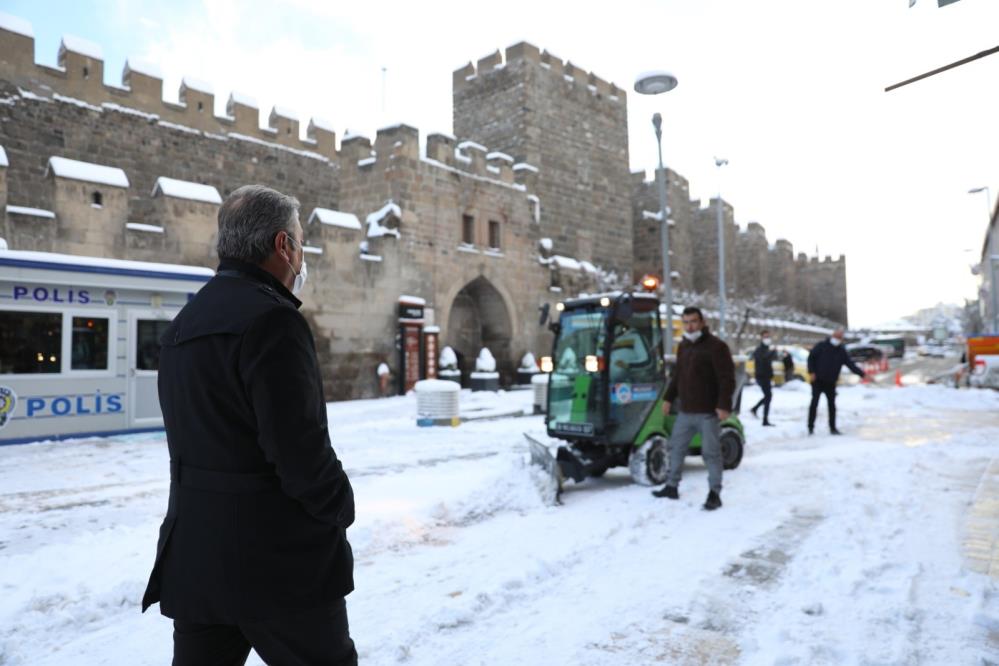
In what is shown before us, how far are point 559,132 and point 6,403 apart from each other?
23.1 metres

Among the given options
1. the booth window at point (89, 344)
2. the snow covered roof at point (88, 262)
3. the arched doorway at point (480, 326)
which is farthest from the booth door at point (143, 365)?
the arched doorway at point (480, 326)

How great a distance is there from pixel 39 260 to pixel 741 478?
9.82 m

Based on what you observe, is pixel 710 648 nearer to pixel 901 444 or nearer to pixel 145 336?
pixel 901 444

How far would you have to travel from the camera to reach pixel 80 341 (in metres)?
10.2

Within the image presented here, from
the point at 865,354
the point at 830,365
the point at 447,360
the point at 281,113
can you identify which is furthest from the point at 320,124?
the point at 865,354

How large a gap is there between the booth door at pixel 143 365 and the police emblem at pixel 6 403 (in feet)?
5.15

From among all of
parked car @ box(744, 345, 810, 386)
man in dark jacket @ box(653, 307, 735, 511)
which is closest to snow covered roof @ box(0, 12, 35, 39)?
man in dark jacket @ box(653, 307, 735, 511)

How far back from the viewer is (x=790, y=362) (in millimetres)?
23703

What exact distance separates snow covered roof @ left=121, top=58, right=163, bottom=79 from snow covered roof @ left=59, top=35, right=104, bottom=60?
71 centimetres

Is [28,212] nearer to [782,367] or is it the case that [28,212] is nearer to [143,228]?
[143,228]

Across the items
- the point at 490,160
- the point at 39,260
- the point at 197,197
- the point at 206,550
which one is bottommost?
the point at 206,550

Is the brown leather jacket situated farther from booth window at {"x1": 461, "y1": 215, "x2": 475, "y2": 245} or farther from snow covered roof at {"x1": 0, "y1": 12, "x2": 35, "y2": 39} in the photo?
snow covered roof at {"x1": 0, "y1": 12, "x2": 35, "y2": 39}

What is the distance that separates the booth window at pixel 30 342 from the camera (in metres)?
9.52

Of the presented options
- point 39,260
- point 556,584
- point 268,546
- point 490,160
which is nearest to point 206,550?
point 268,546
